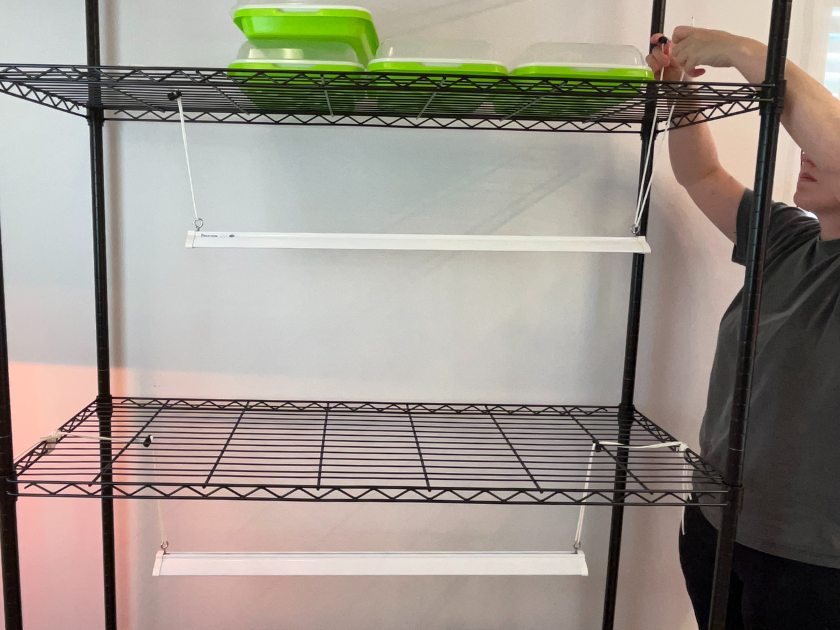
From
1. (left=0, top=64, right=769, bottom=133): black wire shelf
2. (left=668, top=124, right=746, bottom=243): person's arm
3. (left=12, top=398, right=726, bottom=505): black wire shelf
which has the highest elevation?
(left=0, top=64, right=769, bottom=133): black wire shelf

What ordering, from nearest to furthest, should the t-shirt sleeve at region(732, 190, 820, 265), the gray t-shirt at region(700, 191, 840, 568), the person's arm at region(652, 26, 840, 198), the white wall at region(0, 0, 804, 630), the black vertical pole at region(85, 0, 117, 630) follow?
the person's arm at region(652, 26, 840, 198) → the gray t-shirt at region(700, 191, 840, 568) → the t-shirt sleeve at region(732, 190, 820, 265) → the black vertical pole at region(85, 0, 117, 630) → the white wall at region(0, 0, 804, 630)

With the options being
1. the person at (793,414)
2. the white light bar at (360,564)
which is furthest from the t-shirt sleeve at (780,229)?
the white light bar at (360,564)

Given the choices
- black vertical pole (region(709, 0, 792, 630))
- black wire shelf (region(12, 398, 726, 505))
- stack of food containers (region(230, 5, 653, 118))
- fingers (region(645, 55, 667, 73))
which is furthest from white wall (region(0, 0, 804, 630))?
black vertical pole (region(709, 0, 792, 630))

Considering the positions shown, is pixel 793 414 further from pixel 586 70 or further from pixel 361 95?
pixel 361 95

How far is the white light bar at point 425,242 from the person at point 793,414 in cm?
26

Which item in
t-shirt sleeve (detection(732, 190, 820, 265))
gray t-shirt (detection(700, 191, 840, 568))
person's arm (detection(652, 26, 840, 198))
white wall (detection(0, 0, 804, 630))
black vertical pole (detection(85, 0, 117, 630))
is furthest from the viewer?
white wall (detection(0, 0, 804, 630))

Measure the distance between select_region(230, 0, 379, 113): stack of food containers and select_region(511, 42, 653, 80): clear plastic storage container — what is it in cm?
27

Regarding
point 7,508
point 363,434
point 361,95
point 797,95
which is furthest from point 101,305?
point 797,95

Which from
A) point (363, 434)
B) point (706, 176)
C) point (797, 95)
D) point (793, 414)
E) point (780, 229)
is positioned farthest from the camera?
point (363, 434)

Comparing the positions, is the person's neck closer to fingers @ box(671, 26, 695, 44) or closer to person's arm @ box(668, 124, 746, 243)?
person's arm @ box(668, 124, 746, 243)

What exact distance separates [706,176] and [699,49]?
0.30m

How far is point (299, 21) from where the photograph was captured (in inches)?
37.6

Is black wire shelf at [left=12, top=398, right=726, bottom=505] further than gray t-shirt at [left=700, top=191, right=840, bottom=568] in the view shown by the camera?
Yes

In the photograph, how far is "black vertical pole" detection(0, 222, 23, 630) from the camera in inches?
37.8
